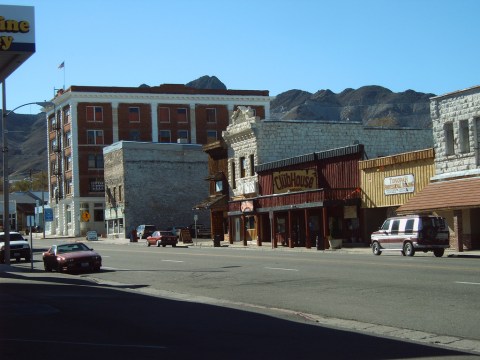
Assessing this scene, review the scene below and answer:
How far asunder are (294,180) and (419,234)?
66.1 feet

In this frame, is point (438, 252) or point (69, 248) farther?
point (438, 252)

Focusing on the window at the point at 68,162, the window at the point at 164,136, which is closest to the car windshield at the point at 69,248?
the window at the point at 164,136

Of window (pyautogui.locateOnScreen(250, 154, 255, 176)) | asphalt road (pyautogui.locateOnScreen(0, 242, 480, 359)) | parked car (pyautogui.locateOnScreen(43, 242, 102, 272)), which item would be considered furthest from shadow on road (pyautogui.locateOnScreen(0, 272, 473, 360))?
window (pyautogui.locateOnScreen(250, 154, 255, 176))

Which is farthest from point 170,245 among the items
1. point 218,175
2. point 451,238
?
point 451,238

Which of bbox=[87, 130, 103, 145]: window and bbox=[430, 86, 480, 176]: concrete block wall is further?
bbox=[87, 130, 103, 145]: window

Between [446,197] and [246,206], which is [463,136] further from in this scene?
[246,206]

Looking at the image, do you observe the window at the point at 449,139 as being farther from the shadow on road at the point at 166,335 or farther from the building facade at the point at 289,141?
the shadow on road at the point at 166,335

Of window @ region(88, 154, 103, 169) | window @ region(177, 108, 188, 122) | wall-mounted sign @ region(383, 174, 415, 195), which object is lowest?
wall-mounted sign @ region(383, 174, 415, 195)

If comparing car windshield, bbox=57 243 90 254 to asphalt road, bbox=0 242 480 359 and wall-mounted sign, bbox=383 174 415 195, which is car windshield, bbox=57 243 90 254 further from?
wall-mounted sign, bbox=383 174 415 195

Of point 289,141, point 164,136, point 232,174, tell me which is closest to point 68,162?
point 164,136

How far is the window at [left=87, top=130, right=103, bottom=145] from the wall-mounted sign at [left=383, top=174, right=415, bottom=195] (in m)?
60.3

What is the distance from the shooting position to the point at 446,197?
34062 mm

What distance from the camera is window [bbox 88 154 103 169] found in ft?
313

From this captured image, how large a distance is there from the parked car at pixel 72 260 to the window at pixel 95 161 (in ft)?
218
